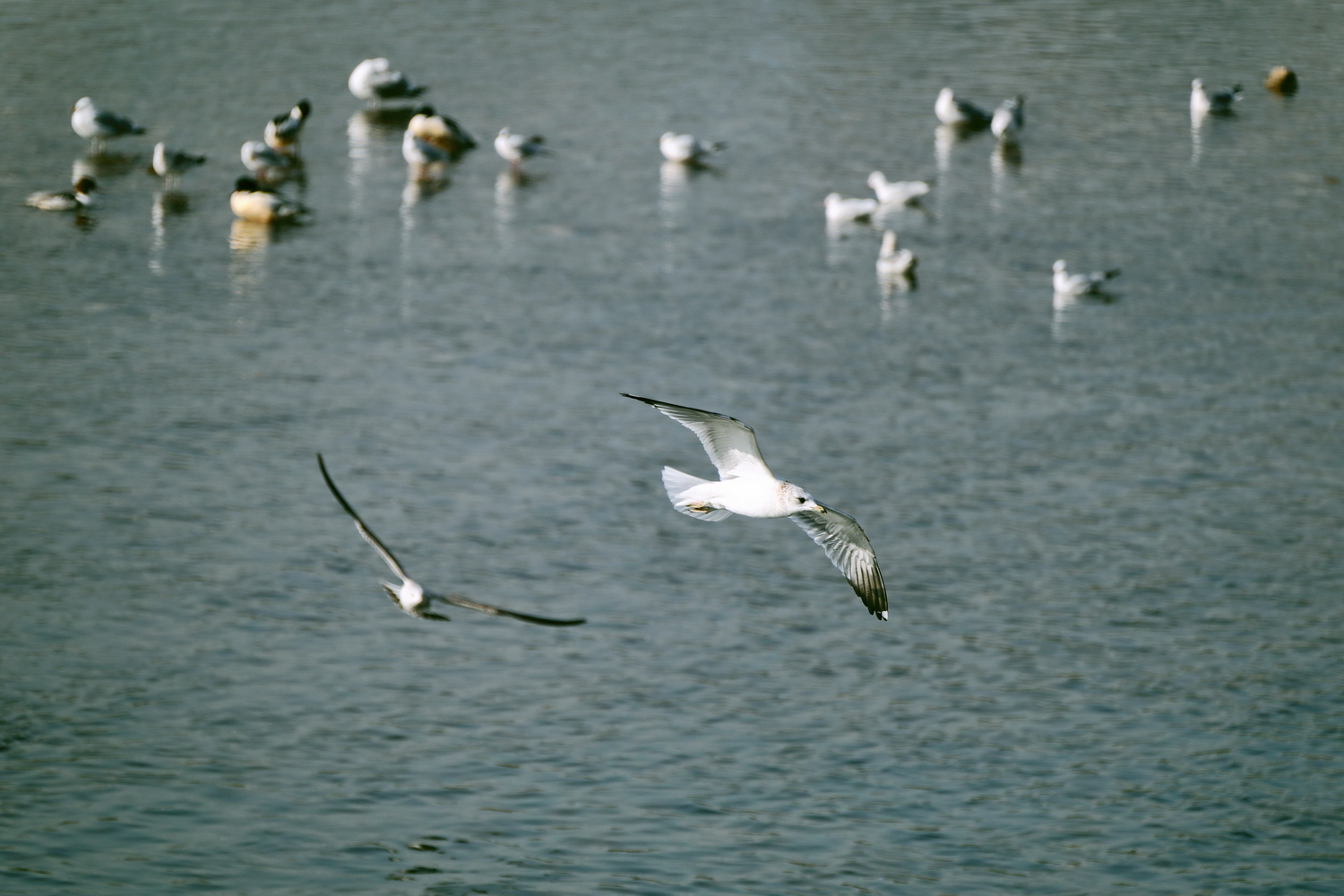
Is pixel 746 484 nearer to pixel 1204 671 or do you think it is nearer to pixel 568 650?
pixel 568 650

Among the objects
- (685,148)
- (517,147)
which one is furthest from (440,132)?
(685,148)

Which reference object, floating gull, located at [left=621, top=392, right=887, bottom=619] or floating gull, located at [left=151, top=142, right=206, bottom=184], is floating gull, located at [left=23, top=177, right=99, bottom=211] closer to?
floating gull, located at [left=151, top=142, right=206, bottom=184]

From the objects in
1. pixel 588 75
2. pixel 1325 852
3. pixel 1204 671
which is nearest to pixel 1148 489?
pixel 1204 671

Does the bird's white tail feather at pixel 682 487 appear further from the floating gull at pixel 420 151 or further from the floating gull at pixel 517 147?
the floating gull at pixel 420 151

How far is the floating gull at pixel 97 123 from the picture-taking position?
3130cm

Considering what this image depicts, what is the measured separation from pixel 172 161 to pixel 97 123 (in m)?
2.34

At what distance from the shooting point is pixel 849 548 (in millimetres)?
12094

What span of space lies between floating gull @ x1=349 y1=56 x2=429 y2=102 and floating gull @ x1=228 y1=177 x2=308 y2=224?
6.47 metres

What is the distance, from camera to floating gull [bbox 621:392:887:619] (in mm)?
11609

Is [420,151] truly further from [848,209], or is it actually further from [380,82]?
[848,209]

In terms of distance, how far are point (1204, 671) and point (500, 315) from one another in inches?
464

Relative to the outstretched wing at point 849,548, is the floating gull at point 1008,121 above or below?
above

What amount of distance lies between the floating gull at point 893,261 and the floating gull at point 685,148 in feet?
18.5

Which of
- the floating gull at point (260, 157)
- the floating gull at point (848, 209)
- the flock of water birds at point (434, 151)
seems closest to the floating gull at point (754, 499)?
the flock of water birds at point (434, 151)
